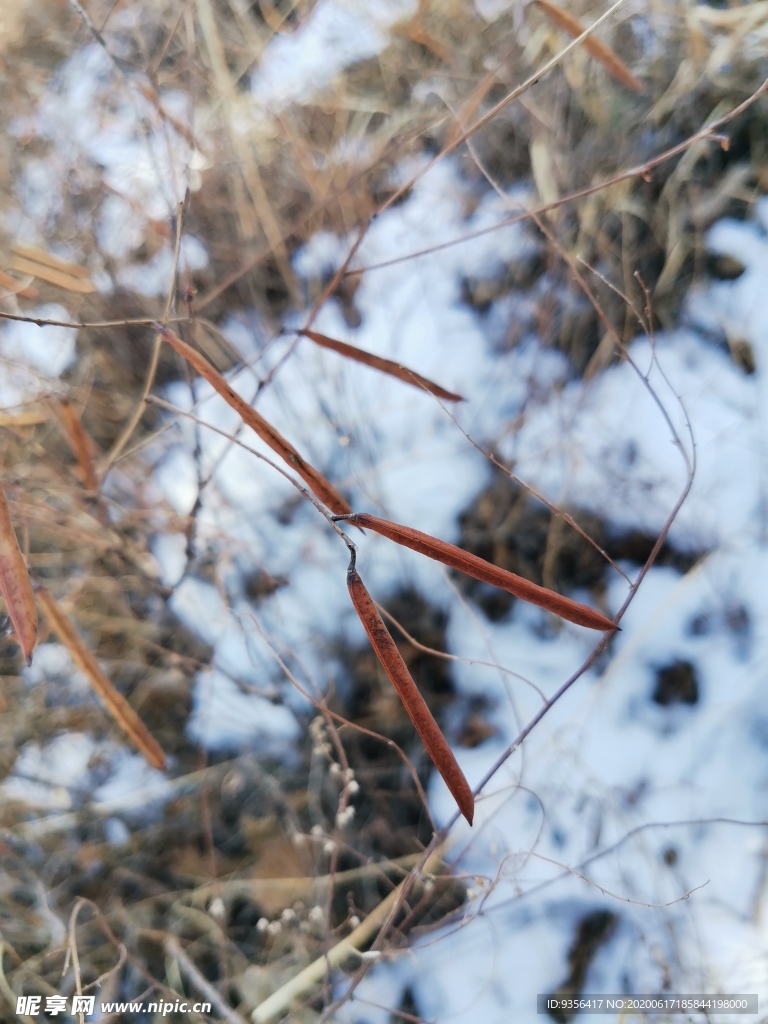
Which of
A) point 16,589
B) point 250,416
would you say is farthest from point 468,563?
point 16,589

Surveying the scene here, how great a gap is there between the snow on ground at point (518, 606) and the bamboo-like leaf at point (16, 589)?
30 cm

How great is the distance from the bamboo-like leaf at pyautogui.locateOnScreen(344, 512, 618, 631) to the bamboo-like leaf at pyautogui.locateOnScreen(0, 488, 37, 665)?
0.33 metres

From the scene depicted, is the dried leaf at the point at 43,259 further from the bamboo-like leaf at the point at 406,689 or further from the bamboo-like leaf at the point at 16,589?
Result: the bamboo-like leaf at the point at 406,689

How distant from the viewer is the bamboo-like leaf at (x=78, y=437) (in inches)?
30.2

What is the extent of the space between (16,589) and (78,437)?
0.30 m

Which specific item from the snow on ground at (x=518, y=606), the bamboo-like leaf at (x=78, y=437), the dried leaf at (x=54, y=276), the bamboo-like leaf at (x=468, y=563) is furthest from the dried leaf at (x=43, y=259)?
the bamboo-like leaf at (x=468, y=563)

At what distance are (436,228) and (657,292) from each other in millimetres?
518

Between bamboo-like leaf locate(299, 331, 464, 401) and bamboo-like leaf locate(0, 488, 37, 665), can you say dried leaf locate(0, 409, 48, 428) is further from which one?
bamboo-like leaf locate(299, 331, 464, 401)

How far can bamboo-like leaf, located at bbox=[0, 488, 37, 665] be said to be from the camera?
546mm

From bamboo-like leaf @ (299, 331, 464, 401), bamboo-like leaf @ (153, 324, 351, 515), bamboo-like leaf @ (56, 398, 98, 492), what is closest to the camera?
bamboo-like leaf @ (153, 324, 351, 515)

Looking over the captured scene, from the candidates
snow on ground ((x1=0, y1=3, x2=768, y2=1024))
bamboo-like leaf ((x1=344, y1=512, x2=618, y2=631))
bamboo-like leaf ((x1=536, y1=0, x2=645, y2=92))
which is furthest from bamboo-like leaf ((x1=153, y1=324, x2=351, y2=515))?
bamboo-like leaf ((x1=536, y1=0, x2=645, y2=92))

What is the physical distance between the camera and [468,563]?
1.44 feet

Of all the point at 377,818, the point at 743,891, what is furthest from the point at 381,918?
the point at 743,891

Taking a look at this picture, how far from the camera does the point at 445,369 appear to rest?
1.36 m
